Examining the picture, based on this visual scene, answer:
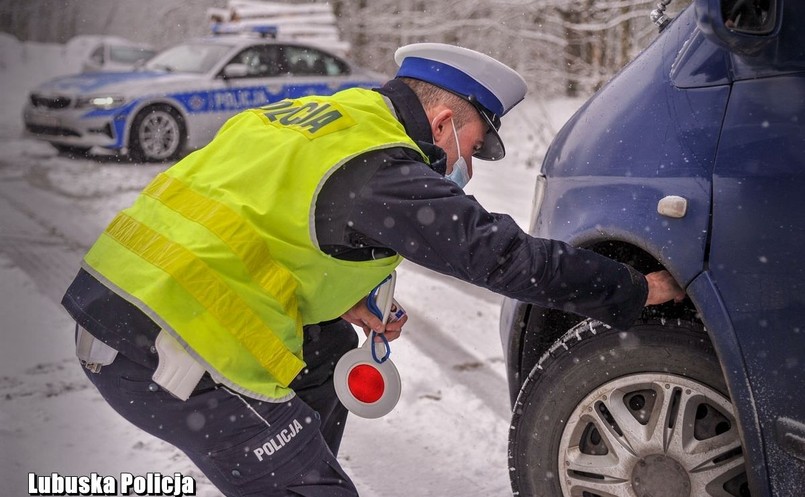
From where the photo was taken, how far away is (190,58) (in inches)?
407

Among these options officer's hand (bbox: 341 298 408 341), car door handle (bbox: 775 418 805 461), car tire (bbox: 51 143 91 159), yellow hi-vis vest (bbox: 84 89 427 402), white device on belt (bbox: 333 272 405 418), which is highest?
yellow hi-vis vest (bbox: 84 89 427 402)

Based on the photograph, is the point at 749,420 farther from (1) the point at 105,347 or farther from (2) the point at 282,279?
(1) the point at 105,347

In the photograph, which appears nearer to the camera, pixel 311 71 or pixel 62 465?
pixel 62 465

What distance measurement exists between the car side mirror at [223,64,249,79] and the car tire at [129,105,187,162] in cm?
83

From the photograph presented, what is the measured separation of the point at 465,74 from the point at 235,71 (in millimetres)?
8257

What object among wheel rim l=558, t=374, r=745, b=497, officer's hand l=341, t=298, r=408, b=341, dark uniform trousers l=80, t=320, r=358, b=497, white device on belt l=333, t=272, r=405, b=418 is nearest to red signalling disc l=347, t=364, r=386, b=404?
white device on belt l=333, t=272, r=405, b=418

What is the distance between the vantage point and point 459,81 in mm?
2066

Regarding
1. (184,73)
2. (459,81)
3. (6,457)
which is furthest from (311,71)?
(459,81)

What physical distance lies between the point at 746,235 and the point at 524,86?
796mm

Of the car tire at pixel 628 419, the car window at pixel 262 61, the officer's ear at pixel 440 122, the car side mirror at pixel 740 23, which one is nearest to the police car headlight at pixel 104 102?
the car window at pixel 262 61

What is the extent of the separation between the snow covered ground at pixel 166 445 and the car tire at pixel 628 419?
2.62ft

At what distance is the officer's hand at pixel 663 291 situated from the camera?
1.97 meters

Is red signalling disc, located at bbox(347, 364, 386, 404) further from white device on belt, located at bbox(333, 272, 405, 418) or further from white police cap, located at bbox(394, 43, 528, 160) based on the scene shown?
white police cap, located at bbox(394, 43, 528, 160)

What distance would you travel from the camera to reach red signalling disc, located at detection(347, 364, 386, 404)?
236 cm
